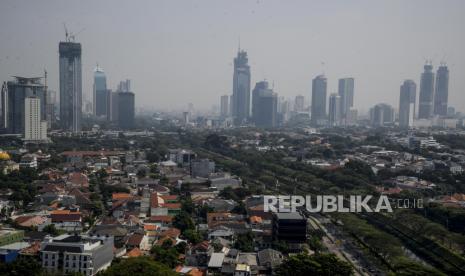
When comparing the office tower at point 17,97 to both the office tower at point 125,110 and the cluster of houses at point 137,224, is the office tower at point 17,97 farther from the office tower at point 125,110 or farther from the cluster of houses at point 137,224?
the office tower at point 125,110

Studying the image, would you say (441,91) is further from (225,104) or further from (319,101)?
(225,104)

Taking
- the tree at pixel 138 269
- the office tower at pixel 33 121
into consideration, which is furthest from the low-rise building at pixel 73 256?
the office tower at pixel 33 121

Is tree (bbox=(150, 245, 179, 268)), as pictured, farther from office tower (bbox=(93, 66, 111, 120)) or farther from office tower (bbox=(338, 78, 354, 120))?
office tower (bbox=(338, 78, 354, 120))

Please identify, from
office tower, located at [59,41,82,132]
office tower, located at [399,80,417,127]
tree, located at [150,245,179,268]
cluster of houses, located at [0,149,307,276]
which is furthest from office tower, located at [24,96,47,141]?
office tower, located at [399,80,417,127]

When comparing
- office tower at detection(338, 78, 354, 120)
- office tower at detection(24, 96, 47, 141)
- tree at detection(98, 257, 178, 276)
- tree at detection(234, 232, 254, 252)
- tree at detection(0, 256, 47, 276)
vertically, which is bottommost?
tree at detection(234, 232, 254, 252)

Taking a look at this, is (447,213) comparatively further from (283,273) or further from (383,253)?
(283,273)

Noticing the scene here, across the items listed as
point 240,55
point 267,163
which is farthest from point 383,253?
point 240,55
